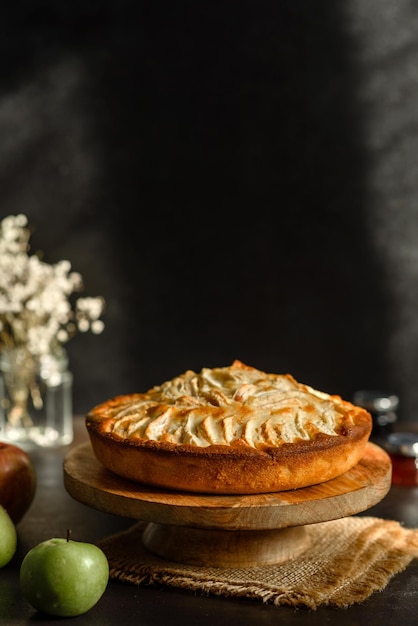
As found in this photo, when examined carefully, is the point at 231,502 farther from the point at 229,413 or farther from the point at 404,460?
the point at 404,460

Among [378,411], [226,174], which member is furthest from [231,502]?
[226,174]

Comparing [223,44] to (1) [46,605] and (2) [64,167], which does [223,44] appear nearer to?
(2) [64,167]

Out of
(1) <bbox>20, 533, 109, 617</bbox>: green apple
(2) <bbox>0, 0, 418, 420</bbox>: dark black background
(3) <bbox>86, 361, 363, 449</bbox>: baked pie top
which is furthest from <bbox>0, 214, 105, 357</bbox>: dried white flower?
(1) <bbox>20, 533, 109, 617</bbox>: green apple

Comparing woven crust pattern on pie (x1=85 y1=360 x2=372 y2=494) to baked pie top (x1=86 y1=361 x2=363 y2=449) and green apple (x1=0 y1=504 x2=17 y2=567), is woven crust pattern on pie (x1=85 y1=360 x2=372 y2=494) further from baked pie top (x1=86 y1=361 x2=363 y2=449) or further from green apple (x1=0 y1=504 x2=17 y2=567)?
green apple (x1=0 y1=504 x2=17 y2=567)

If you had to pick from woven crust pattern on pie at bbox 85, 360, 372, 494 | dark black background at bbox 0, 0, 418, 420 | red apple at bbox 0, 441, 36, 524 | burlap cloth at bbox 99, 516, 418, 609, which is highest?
dark black background at bbox 0, 0, 418, 420

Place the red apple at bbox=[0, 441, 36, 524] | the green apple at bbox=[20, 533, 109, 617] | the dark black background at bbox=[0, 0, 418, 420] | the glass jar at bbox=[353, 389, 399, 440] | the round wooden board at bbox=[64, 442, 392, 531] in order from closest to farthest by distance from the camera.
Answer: the green apple at bbox=[20, 533, 109, 617]
the round wooden board at bbox=[64, 442, 392, 531]
the red apple at bbox=[0, 441, 36, 524]
the glass jar at bbox=[353, 389, 399, 440]
the dark black background at bbox=[0, 0, 418, 420]

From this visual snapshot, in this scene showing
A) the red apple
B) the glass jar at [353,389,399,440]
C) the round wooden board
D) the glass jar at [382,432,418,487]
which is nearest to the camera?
the round wooden board

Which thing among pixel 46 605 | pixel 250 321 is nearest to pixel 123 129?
pixel 250 321
